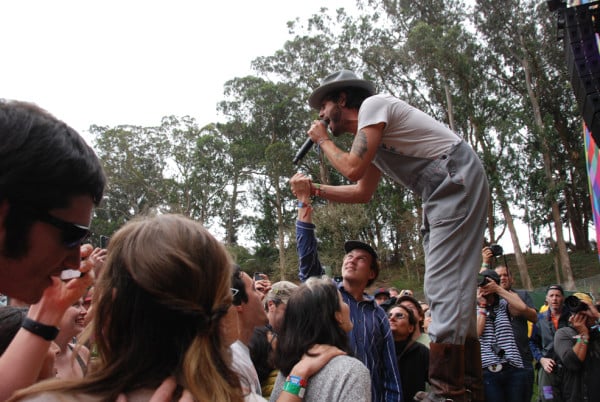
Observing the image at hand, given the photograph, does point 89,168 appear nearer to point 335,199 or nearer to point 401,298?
point 335,199

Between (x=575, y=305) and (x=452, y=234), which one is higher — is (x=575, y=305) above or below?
below

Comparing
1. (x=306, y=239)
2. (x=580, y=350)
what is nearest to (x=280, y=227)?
(x=580, y=350)

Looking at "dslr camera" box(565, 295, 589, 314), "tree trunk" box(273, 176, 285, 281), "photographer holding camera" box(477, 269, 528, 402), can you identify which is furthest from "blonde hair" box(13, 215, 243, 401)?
"tree trunk" box(273, 176, 285, 281)

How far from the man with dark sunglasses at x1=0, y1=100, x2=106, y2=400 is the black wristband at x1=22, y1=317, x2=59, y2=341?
0.31 meters

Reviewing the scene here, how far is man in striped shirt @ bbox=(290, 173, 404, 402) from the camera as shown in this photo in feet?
10.4

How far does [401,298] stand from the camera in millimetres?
4996

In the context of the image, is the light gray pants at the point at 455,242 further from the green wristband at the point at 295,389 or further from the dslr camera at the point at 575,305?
the dslr camera at the point at 575,305

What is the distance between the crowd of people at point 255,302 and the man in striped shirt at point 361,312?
10 millimetres

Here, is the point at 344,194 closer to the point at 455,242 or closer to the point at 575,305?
the point at 455,242

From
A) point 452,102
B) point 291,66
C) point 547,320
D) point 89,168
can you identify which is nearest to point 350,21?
point 291,66

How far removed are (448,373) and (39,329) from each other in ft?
5.42

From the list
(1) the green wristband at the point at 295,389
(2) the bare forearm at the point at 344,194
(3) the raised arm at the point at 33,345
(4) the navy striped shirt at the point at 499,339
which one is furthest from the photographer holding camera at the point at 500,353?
(3) the raised arm at the point at 33,345

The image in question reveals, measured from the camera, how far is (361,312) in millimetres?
3492

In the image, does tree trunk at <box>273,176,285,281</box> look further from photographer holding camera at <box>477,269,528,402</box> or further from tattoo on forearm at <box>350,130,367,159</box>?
tattoo on forearm at <box>350,130,367,159</box>
